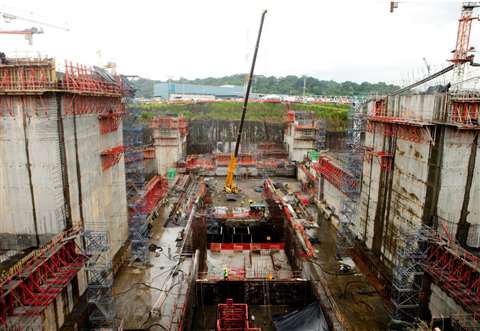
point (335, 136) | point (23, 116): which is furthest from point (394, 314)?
point (335, 136)

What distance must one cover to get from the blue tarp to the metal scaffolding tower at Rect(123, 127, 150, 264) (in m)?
9.02

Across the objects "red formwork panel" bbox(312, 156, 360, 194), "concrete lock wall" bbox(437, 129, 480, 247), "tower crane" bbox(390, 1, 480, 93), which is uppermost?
"tower crane" bbox(390, 1, 480, 93)

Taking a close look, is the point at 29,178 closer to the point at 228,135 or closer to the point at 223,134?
the point at 223,134

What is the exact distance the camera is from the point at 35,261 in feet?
40.4

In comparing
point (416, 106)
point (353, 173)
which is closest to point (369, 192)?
point (353, 173)

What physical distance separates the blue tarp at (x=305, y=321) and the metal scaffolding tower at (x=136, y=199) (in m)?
A: 9.02

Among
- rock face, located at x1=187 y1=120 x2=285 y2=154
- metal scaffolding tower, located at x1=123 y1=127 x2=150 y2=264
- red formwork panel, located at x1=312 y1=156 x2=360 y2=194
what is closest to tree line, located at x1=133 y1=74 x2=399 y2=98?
rock face, located at x1=187 y1=120 x2=285 y2=154

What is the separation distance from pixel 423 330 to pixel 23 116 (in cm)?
1770

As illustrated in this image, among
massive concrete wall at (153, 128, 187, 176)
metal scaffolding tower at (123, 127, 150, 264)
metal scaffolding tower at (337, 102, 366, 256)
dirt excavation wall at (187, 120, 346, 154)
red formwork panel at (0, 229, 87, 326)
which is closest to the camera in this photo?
red formwork panel at (0, 229, 87, 326)

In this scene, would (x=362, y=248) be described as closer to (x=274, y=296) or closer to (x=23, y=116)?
(x=274, y=296)

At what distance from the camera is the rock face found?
60281 millimetres

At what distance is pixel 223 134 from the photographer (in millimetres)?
63156

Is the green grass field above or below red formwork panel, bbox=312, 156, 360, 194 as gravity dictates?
above

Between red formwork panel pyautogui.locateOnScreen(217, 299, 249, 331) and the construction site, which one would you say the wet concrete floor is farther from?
red formwork panel pyautogui.locateOnScreen(217, 299, 249, 331)
